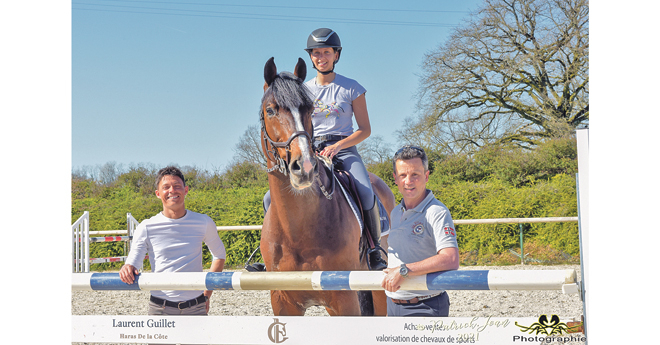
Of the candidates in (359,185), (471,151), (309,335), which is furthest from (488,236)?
(309,335)

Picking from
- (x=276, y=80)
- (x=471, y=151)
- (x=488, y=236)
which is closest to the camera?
(x=276, y=80)

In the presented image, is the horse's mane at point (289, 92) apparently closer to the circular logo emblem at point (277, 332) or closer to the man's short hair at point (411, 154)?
the man's short hair at point (411, 154)

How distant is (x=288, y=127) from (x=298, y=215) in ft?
1.55

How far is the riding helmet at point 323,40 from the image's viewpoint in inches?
110

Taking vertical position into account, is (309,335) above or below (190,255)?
below

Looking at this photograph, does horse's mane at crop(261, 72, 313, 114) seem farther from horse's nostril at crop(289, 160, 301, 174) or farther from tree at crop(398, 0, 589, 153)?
tree at crop(398, 0, 589, 153)

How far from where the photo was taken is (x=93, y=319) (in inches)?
98.5

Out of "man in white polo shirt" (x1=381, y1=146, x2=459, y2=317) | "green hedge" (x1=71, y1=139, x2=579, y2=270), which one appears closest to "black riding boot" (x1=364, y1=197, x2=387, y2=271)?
"man in white polo shirt" (x1=381, y1=146, x2=459, y2=317)

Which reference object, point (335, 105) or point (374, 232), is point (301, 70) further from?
point (374, 232)

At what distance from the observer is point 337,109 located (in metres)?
2.80

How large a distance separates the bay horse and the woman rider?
20 cm

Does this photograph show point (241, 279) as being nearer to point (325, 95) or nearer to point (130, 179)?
point (325, 95)

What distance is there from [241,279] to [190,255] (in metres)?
0.54

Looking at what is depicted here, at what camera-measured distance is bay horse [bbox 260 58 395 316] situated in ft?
7.83
